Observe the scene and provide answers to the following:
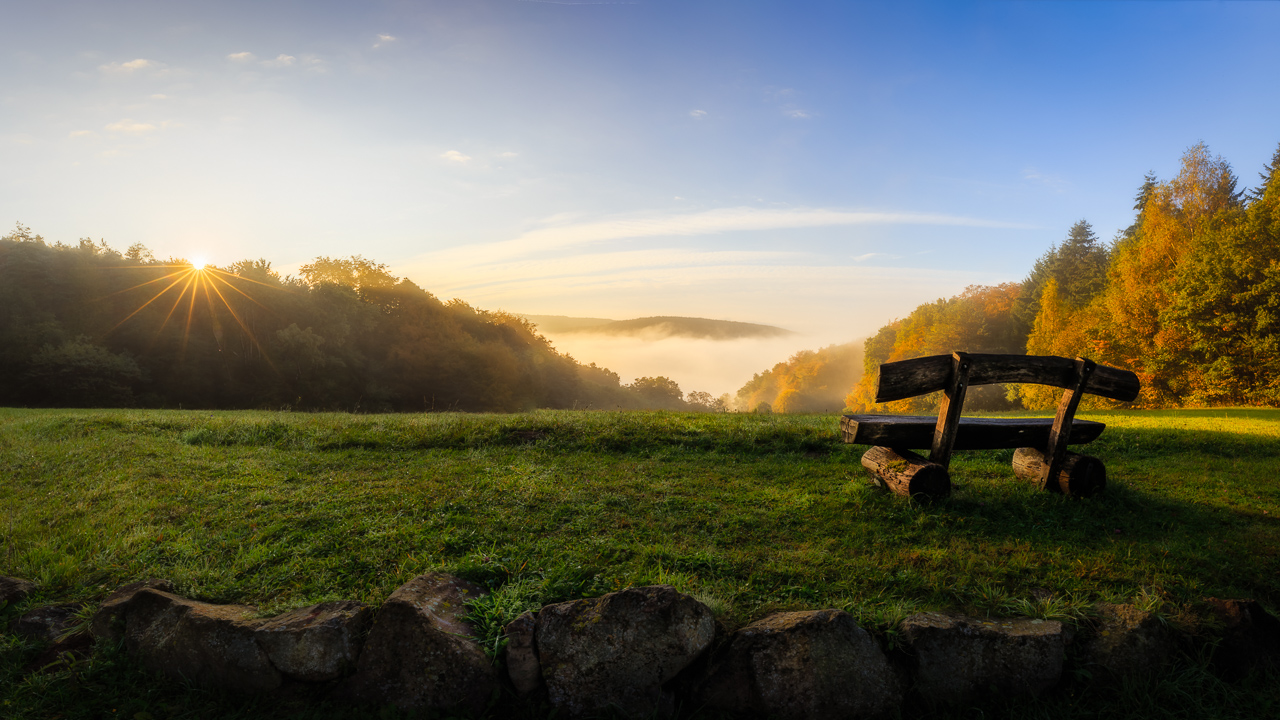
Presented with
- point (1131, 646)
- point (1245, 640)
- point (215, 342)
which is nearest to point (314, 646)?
point (1131, 646)

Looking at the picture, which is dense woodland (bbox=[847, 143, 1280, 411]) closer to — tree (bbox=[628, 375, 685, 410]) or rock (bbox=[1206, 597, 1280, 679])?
rock (bbox=[1206, 597, 1280, 679])

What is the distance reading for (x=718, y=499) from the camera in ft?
21.8

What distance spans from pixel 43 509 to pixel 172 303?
2994cm

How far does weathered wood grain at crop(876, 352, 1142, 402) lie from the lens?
6.06m

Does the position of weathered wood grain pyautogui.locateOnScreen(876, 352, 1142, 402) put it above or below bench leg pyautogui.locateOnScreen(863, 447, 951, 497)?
above

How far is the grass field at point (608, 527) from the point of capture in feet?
13.9

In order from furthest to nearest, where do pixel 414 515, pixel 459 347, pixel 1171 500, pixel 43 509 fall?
pixel 459 347 → pixel 1171 500 → pixel 43 509 → pixel 414 515

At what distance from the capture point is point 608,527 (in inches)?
217

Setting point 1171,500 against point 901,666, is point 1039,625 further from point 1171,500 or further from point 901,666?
point 1171,500

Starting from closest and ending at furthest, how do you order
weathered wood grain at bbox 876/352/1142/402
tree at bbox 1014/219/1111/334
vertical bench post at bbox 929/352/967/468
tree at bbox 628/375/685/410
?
weathered wood grain at bbox 876/352/1142/402 < vertical bench post at bbox 929/352/967/468 < tree at bbox 1014/219/1111/334 < tree at bbox 628/375/685/410

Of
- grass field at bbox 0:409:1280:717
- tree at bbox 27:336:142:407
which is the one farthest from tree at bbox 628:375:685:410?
grass field at bbox 0:409:1280:717

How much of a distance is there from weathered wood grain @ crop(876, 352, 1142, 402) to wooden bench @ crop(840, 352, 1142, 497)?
0.03 ft

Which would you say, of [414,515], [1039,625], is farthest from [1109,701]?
[414,515]

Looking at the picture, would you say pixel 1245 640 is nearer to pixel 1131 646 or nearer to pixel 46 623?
pixel 1131 646
